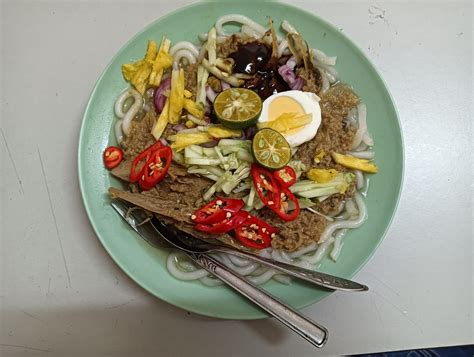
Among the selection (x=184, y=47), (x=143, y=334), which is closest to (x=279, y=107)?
(x=184, y=47)

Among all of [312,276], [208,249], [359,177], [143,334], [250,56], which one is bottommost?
[143,334]

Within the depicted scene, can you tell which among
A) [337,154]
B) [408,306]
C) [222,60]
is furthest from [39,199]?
[408,306]

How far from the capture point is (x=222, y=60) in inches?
92.4

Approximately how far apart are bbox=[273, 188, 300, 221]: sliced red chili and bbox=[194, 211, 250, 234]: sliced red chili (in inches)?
7.1

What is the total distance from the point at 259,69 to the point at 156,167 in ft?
2.45

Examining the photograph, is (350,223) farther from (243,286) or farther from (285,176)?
(243,286)

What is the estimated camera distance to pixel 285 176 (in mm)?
2182

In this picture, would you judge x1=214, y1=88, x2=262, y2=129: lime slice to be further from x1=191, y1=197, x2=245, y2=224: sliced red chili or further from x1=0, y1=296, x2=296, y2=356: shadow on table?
x1=0, y1=296, x2=296, y2=356: shadow on table

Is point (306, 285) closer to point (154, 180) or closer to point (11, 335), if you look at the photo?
point (154, 180)

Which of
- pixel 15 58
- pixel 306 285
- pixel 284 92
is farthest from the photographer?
pixel 15 58

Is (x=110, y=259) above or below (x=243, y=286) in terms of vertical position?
below

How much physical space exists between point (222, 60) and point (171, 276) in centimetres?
112

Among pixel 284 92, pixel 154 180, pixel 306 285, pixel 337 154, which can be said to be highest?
pixel 284 92

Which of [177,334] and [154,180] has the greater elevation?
[154,180]
